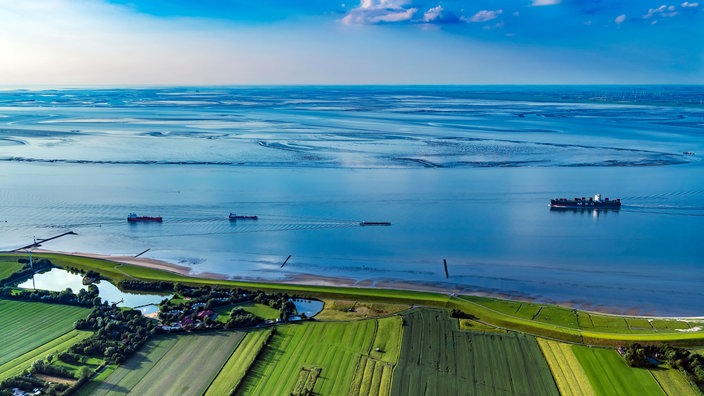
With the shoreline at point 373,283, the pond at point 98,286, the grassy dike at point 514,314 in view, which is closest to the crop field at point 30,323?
the pond at point 98,286

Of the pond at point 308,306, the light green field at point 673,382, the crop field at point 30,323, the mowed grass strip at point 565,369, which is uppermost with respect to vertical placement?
the light green field at point 673,382

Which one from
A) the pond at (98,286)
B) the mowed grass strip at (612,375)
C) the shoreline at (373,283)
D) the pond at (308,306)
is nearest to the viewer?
the mowed grass strip at (612,375)

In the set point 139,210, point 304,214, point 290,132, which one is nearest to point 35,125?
point 290,132

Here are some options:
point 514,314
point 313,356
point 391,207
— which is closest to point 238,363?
point 313,356

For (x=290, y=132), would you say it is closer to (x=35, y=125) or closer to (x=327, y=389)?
(x=35, y=125)

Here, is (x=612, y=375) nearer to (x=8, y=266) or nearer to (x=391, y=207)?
(x=391, y=207)

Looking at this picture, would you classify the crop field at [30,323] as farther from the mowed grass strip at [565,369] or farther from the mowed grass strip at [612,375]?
the mowed grass strip at [612,375]

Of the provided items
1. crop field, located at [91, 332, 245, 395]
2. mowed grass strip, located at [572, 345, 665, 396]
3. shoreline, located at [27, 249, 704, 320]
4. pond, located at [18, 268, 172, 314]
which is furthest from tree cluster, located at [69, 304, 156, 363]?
mowed grass strip, located at [572, 345, 665, 396]
